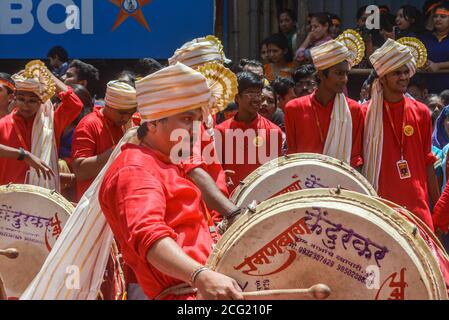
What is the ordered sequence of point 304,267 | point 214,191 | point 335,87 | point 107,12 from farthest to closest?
point 107,12 < point 335,87 < point 214,191 < point 304,267

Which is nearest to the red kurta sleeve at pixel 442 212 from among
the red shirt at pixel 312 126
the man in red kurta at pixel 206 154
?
the red shirt at pixel 312 126

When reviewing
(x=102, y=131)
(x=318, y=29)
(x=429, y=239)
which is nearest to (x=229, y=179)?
(x=102, y=131)

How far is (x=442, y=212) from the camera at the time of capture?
7.06m

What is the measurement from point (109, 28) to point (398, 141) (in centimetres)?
495

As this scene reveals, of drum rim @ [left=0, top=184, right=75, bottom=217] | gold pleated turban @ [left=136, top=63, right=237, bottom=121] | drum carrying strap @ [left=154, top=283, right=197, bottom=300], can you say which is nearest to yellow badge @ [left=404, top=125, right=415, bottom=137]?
drum rim @ [left=0, top=184, right=75, bottom=217]

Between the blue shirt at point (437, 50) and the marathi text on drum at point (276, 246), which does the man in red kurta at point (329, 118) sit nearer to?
the blue shirt at point (437, 50)

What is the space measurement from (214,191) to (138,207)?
1.36 m

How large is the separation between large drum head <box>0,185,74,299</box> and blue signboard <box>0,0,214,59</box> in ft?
15.7

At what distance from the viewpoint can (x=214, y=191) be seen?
503cm

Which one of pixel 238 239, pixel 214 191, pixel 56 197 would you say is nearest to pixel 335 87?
pixel 56 197

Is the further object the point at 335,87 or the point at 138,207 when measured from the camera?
the point at 335,87

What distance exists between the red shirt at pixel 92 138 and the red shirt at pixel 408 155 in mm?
1905

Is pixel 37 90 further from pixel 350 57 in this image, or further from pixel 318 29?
pixel 318 29
